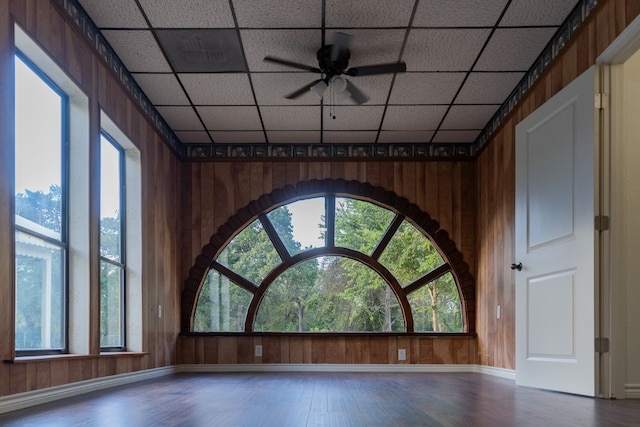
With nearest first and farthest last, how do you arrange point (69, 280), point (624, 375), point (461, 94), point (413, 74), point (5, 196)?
point (5, 196) < point (624, 375) < point (69, 280) < point (413, 74) < point (461, 94)

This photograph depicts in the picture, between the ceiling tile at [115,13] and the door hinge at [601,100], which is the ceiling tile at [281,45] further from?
the door hinge at [601,100]

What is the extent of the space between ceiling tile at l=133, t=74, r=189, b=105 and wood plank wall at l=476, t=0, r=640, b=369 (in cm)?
305

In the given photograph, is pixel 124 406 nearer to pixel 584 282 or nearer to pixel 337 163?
pixel 584 282

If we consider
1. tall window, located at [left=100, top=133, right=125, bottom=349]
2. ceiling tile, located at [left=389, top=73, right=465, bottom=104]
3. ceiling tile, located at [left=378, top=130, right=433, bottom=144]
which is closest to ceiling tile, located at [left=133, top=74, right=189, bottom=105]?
tall window, located at [left=100, top=133, right=125, bottom=349]

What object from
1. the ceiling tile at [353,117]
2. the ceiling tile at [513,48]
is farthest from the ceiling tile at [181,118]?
the ceiling tile at [513,48]

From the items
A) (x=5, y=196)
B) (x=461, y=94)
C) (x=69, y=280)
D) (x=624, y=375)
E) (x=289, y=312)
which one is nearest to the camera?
(x=5, y=196)

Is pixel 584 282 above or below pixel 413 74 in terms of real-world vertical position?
below

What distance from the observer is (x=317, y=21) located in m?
4.33

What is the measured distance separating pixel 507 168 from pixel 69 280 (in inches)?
155

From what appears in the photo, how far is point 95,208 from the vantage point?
14.8 feet

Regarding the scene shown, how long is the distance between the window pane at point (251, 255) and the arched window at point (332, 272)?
0.04 ft

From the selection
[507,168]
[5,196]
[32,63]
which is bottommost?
[5,196]

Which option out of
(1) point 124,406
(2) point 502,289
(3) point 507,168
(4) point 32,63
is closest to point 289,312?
(2) point 502,289

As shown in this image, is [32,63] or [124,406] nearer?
[124,406]
